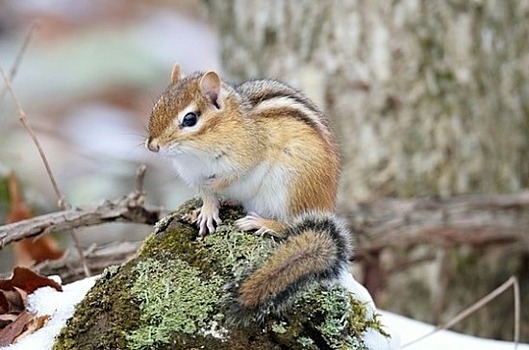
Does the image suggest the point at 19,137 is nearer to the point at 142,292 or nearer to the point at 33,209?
the point at 33,209

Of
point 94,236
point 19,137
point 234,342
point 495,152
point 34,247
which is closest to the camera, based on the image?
point 234,342

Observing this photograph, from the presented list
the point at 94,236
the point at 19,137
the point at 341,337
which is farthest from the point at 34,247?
the point at 19,137

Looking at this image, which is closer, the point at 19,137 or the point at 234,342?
the point at 234,342

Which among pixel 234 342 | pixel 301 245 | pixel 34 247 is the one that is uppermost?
pixel 301 245

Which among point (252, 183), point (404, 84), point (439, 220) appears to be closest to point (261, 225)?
point (252, 183)

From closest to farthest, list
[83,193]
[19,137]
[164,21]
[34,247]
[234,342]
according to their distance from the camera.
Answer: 1. [234,342]
2. [34,247]
3. [83,193]
4. [19,137]
5. [164,21]

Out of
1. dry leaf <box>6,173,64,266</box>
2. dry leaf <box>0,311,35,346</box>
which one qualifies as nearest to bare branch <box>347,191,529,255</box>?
dry leaf <box>6,173,64,266</box>

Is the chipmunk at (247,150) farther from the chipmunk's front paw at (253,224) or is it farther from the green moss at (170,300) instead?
the green moss at (170,300)
